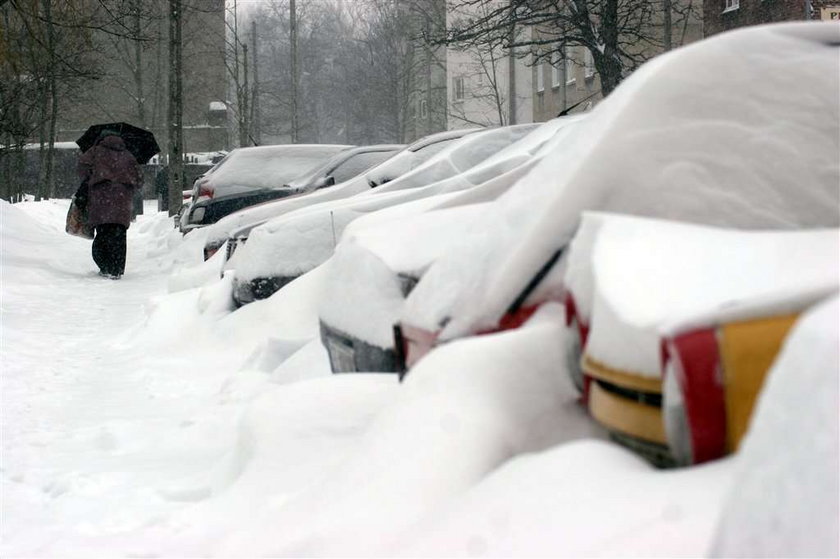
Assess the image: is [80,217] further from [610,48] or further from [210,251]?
[610,48]

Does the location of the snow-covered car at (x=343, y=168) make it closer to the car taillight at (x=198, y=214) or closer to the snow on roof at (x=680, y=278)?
the car taillight at (x=198, y=214)

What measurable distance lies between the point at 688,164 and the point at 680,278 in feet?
2.86

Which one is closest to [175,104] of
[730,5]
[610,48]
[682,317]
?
[610,48]

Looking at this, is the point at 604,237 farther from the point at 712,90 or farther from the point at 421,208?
the point at 421,208

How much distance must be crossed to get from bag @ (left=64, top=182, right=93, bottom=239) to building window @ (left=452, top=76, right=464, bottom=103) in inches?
1653

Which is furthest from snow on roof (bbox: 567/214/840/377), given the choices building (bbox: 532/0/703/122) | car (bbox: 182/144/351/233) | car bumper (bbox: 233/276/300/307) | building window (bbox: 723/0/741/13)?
building window (bbox: 723/0/741/13)

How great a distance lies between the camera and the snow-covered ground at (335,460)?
2250mm

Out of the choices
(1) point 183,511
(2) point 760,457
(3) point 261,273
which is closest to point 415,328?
(1) point 183,511

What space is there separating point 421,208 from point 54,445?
229 cm

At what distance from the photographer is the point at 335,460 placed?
12.5ft

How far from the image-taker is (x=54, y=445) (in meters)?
5.30

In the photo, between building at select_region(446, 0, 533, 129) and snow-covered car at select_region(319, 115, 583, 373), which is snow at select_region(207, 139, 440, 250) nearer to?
snow-covered car at select_region(319, 115, 583, 373)

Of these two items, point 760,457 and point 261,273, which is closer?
point 760,457

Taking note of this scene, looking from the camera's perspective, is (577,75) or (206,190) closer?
(206,190)
